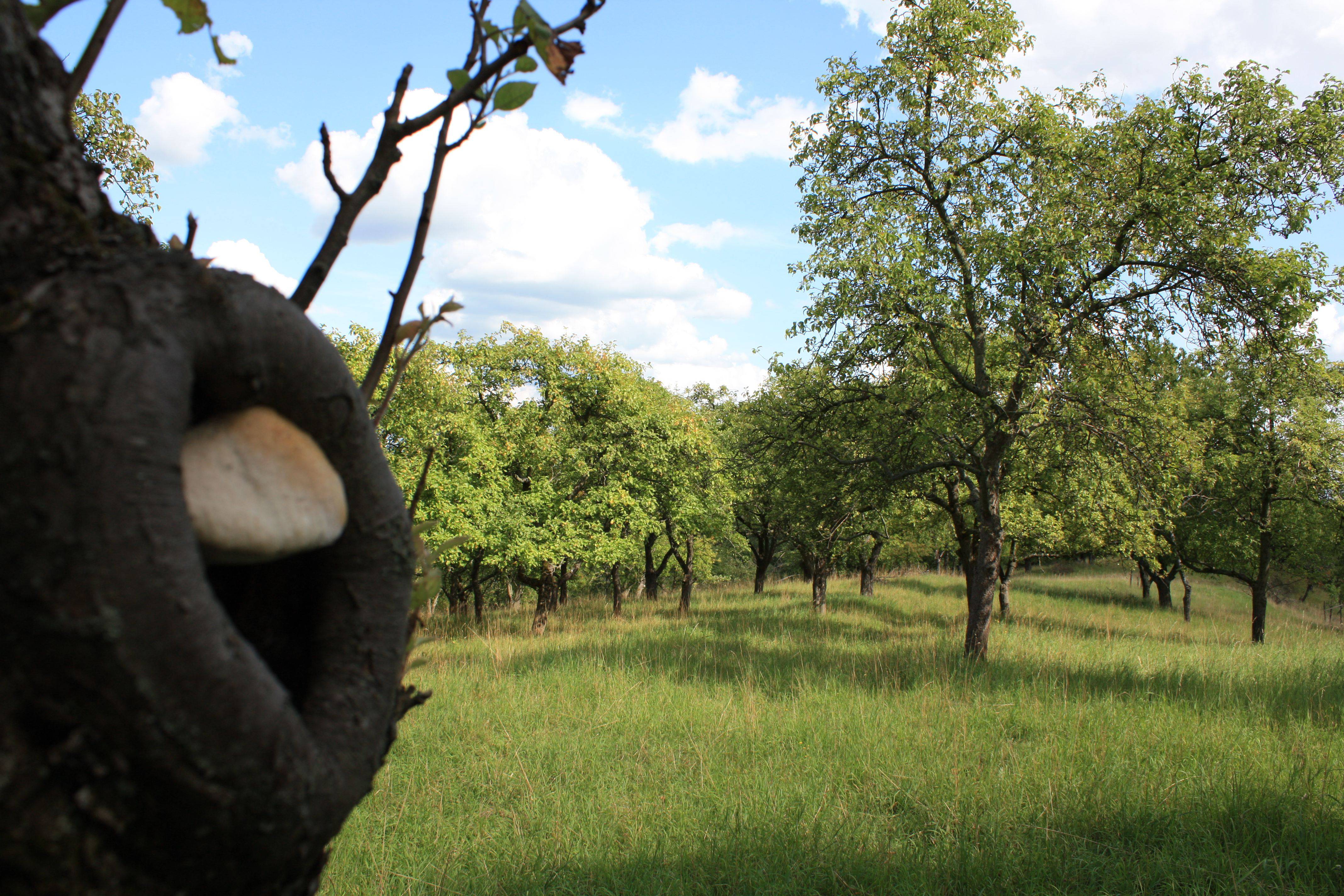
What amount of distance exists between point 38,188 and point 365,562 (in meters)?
0.53

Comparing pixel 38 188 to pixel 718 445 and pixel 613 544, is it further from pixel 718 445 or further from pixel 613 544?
pixel 718 445

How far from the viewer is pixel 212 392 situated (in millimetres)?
835

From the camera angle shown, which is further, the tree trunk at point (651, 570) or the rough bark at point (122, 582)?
the tree trunk at point (651, 570)

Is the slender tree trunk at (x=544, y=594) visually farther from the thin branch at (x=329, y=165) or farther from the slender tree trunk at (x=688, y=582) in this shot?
the thin branch at (x=329, y=165)

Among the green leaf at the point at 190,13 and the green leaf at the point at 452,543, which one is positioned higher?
the green leaf at the point at 190,13

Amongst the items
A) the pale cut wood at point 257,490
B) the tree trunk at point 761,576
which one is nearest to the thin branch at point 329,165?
the pale cut wood at point 257,490

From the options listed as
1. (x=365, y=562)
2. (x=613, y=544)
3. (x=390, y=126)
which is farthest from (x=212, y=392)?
(x=613, y=544)

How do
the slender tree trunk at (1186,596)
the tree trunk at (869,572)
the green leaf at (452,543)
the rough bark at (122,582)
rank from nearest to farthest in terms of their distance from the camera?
the rough bark at (122,582) < the green leaf at (452,543) < the slender tree trunk at (1186,596) < the tree trunk at (869,572)

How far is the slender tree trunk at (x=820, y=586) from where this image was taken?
63.3 ft

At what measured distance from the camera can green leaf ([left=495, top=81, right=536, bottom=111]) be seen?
1.15 meters

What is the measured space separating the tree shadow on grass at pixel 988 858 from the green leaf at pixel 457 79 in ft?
13.4

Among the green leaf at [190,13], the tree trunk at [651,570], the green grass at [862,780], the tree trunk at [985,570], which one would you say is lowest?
the tree trunk at [651,570]

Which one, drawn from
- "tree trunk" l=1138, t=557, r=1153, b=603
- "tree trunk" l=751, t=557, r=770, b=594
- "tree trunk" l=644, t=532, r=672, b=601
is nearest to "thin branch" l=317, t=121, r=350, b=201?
"tree trunk" l=644, t=532, r=672, b=601

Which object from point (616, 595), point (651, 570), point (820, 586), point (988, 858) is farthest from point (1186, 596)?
point (988, 858)
